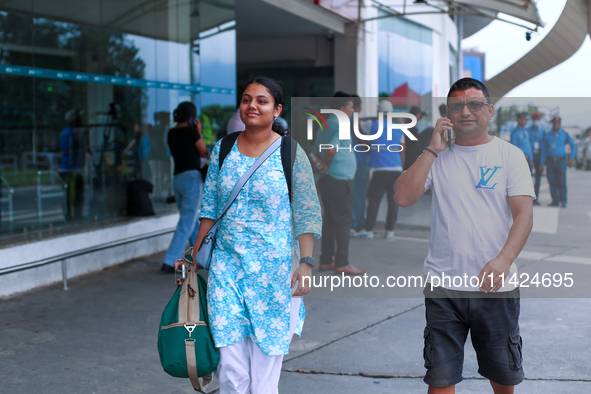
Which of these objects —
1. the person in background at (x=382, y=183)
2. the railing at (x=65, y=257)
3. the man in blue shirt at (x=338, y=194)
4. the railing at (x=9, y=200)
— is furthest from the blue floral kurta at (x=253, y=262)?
the railing at (x=9, y=200)

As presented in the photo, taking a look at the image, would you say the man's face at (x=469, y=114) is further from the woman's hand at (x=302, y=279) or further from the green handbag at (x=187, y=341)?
the green handbag at (x=187, y=341)

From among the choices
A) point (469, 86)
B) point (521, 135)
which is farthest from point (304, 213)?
point (521, 135)

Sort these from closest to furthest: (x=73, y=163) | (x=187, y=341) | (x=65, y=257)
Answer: (x=187, y=341), (x=65, y=257), (x=73, y=163)

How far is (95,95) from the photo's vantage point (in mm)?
7902

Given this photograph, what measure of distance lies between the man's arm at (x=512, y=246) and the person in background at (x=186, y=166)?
4.36 m

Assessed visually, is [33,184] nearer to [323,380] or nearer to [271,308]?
[323,380]

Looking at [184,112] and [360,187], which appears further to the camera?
[360,187]

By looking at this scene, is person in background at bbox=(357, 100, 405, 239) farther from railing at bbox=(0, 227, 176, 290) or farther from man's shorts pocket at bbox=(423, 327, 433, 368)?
man's shorts pocket at bbox=(423, 327, 433, 368)

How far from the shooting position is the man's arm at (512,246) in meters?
2.67

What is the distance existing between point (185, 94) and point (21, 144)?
293 cm

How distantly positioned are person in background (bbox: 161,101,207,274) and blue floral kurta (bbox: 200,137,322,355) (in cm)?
390

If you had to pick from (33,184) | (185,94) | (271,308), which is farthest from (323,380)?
(185,94)

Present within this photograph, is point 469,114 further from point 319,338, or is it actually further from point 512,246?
point 319,338

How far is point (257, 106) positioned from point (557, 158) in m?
3.06
